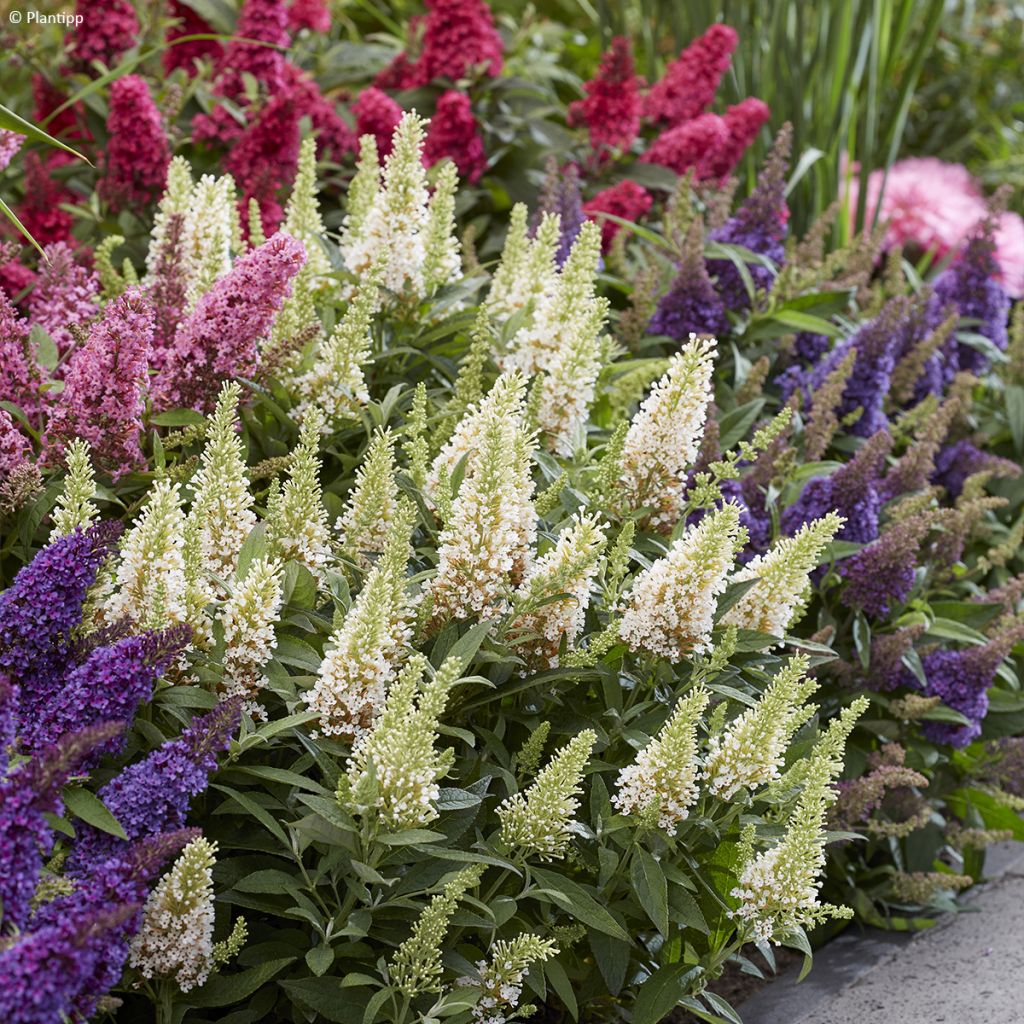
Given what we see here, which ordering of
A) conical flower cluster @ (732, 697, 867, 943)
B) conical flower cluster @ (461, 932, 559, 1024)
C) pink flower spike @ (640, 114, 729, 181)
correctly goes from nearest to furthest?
conical flower cluster @ (461, 932, 559, 1024), conical flower cluster @ (732, 697, 867, 943), pink flower spike @ (640, 114, 729, 181)

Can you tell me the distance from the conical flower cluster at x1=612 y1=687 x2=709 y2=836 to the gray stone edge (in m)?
0.71

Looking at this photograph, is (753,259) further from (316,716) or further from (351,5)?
(351,5)

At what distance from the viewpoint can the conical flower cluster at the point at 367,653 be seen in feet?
5.73

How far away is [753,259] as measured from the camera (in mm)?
3443

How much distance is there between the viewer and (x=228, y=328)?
2254 mm

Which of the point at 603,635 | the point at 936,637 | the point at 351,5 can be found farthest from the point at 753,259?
the point at 351,5

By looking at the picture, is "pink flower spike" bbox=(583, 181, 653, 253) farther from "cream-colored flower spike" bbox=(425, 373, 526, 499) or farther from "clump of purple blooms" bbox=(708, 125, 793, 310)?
"cream-colored flower spike" bbox=(425, 373, 526, 499)

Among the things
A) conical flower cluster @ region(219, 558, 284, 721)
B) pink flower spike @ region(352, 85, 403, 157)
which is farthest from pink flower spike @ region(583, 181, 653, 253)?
conical flower cluster @ region(219, 558, 284, 721)

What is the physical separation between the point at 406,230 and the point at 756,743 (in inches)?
48.6

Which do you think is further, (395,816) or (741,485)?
(741,485)

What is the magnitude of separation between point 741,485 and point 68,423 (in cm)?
136

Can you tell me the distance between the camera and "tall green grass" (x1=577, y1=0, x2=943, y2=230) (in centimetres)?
470

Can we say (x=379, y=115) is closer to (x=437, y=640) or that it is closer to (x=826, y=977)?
(x=437, y=640)

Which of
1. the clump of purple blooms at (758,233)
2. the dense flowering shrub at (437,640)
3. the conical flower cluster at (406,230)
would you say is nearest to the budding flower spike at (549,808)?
the dense flowering shrub at (437,640)
